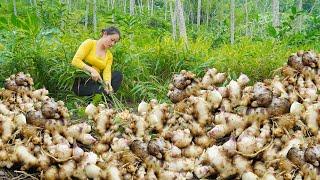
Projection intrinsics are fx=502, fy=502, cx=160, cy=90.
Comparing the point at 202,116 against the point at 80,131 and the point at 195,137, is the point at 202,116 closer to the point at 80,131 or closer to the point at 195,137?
the point at 195,137

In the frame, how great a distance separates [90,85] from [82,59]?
257 millimetres

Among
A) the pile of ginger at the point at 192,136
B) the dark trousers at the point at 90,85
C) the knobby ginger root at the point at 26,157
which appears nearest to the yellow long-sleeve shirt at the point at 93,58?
the dark trousers at the point at 90,85

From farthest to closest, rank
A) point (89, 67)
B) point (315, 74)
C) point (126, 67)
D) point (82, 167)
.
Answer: point (126, 67) < point (89, 67) < point (315, 74) < point (82, 167)

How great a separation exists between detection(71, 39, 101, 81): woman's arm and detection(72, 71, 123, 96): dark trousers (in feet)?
0.58

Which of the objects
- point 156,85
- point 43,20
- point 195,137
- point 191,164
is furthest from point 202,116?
point 43,20

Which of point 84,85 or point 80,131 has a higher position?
point 80,131

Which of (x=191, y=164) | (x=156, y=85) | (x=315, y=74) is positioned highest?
(x=315, y=74)

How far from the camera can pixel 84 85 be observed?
4551mm

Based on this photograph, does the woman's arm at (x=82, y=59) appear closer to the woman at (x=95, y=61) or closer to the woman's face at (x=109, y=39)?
the woman at (x=95, y=61)

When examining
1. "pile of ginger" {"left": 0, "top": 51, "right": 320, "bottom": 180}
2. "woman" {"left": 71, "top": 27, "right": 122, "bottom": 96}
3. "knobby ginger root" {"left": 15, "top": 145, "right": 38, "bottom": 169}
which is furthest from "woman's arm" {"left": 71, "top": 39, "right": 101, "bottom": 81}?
"knobby ginger root" {"left": 15, "top": 145, "right": 38, "bottom": 169}

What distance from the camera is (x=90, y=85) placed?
4.55 metres

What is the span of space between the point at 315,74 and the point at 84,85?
2.40 m

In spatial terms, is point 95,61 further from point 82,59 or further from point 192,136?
point 192,136

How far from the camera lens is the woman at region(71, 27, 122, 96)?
437 centimetres
